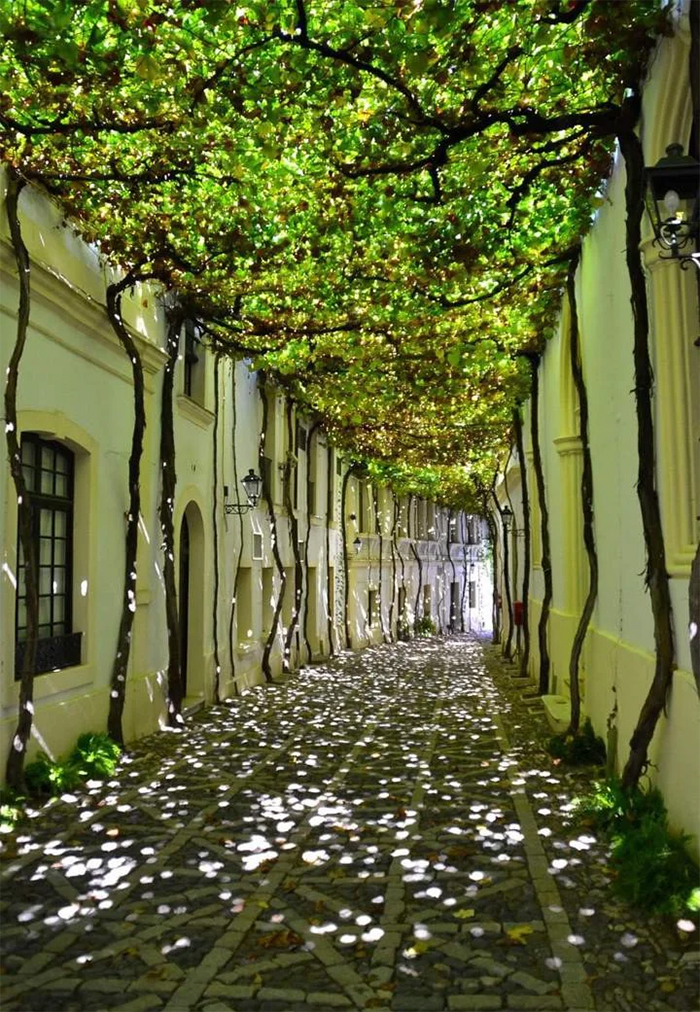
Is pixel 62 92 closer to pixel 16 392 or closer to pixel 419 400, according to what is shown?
pixel 16 392

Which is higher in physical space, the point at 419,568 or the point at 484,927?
the point at 419,568

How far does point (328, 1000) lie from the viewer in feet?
12.0

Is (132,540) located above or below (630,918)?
above

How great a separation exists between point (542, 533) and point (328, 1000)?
9.61 m

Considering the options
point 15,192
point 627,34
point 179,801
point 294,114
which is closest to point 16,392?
point 15,192

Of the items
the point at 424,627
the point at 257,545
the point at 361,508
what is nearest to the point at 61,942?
the point at 257,545

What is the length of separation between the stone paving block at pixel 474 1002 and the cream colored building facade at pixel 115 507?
14.4 ft

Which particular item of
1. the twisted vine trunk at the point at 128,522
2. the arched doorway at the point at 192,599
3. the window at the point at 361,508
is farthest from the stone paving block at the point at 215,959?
the window at the point at 361,508

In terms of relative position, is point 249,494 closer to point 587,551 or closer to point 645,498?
point 587,551

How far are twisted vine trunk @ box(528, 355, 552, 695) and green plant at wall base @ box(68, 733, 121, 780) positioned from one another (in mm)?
6579

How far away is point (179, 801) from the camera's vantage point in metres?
6.92

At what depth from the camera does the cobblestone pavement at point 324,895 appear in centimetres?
374

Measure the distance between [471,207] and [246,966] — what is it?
6535mm

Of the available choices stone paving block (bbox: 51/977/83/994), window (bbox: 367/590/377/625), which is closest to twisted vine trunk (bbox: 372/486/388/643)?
window (bbox: 367/590/377/625)
